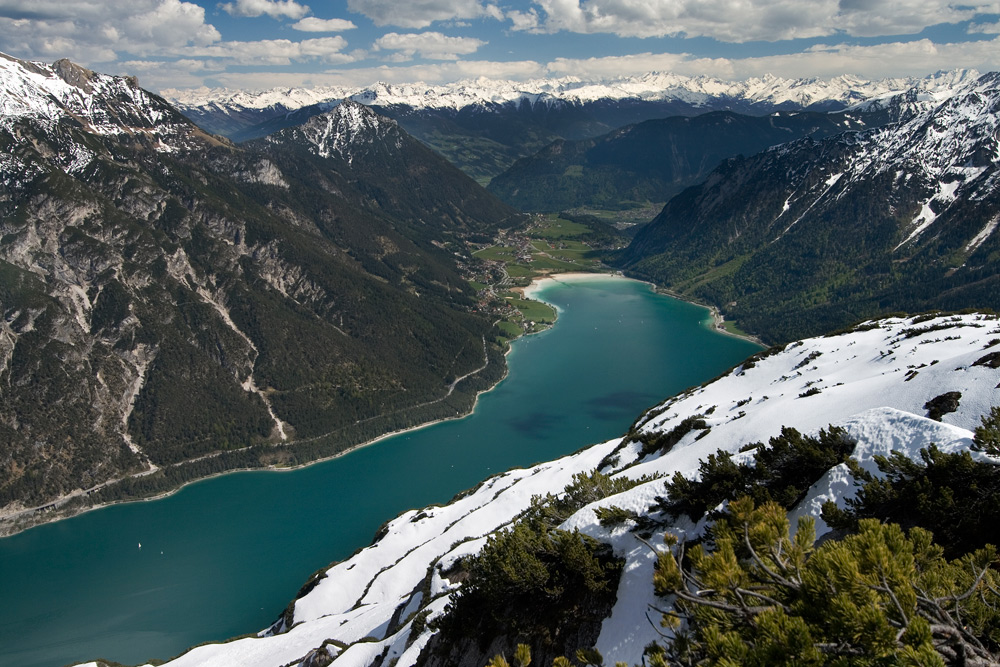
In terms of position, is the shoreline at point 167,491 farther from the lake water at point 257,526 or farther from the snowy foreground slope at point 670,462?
the snowy foreground slope at point 670,462

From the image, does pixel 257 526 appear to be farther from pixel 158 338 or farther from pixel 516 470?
pixel 158 338

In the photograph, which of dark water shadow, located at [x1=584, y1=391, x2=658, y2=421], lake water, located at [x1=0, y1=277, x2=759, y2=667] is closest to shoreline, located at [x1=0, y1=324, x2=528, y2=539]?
lake water, located at [x1=0, y1=277, x2=759, y2=667]

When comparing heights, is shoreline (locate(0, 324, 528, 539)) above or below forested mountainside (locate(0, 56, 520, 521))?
below

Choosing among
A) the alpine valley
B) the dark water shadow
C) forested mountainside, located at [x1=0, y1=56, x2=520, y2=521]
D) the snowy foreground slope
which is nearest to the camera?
the alpine valley

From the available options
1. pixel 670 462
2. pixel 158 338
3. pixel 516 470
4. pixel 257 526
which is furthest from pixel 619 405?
pixel 158 338

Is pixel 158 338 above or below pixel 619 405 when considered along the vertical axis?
above

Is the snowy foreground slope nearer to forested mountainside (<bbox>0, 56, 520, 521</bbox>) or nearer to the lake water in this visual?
the lake water

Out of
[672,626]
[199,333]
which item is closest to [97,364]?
[199,333]
